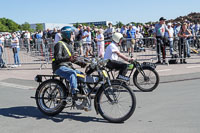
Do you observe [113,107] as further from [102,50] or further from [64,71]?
[102,50]

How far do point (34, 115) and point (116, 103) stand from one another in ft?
6.11

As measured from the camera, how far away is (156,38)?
41.3ft

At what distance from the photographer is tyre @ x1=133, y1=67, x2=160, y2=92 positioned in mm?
7588

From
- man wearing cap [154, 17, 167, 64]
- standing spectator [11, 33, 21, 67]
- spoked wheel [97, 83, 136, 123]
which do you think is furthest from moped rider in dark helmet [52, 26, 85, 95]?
standing spectator [11, 33, 21, 67]

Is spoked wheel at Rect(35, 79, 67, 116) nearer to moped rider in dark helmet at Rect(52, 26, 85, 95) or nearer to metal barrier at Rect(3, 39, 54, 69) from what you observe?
moped rider in dark helmet at Rect(52, 26, 85, 95)

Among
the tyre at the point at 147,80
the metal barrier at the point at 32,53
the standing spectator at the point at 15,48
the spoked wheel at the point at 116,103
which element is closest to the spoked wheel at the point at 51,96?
the spoked wheel at the point at 116,103

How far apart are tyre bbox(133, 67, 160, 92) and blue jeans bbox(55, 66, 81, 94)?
9.38 ft

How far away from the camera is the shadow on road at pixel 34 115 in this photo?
5373mm

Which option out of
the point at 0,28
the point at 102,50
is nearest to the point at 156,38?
the point at 102,50

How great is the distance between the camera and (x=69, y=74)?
5.24 m

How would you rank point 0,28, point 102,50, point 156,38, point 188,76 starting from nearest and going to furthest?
point 188,76, point 156,38, point 102,50, point 0,28

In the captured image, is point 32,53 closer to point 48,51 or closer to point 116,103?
point 48,51

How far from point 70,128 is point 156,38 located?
28.6 feet

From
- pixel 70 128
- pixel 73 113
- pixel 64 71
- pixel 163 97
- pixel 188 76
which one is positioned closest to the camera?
pixel 70 128
